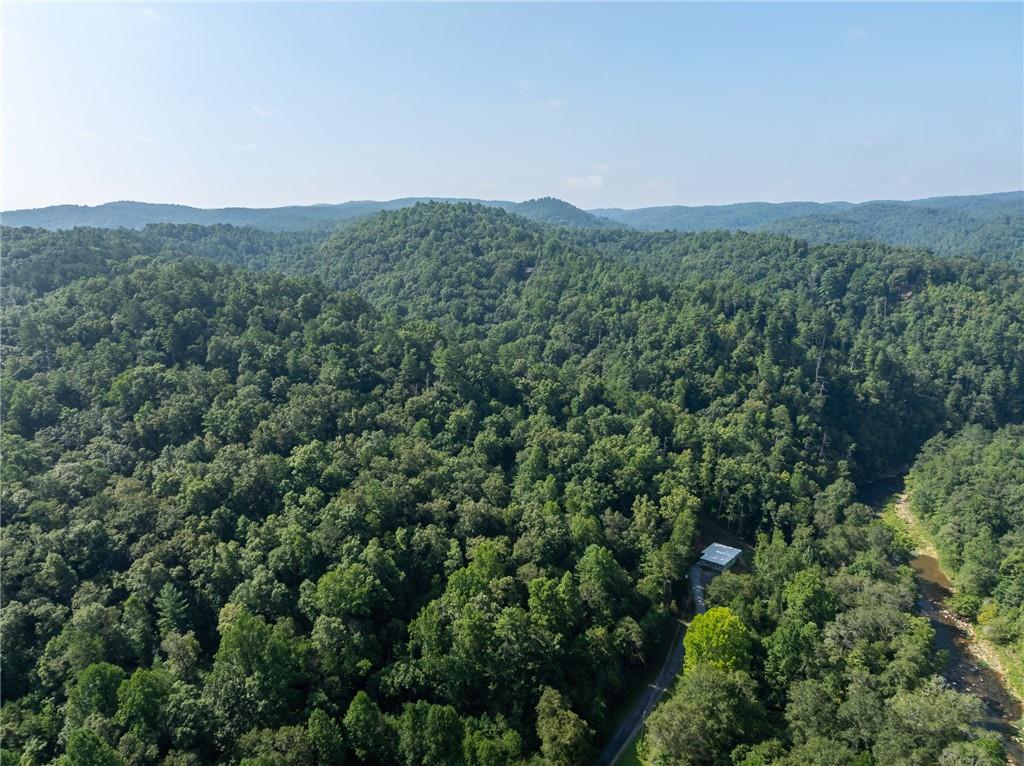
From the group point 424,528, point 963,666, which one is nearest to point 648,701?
point 424,528

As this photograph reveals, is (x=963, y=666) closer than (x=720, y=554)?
Yes

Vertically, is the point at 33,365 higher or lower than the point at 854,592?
higher

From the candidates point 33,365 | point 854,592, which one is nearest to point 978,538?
point 854,592

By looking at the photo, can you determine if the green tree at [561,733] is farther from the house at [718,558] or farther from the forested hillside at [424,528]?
the house at [718,558]

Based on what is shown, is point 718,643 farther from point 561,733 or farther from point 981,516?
point 981,516

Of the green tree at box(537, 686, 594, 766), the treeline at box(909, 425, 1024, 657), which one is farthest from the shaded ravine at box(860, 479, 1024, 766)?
the green tree at box(537, 686, 594, 766)

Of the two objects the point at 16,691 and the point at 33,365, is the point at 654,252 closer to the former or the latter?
the point at 33,365

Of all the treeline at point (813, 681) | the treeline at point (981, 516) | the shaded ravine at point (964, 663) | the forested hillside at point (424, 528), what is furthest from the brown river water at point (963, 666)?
the forested hillside at point (424, 528)
